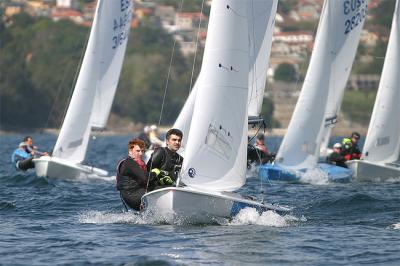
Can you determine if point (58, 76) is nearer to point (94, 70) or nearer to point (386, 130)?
point (94, 70)

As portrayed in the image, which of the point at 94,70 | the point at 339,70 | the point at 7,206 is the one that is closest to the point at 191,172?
the point at 7,206

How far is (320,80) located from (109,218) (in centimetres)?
1073

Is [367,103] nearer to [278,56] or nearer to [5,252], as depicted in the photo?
[278,56]

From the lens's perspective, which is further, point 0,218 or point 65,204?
point 65,204

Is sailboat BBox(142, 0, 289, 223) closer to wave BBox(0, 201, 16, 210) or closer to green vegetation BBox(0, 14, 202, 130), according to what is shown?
wave BBox(0, 201, 16, 210)

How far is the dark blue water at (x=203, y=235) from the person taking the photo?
42.7 feet

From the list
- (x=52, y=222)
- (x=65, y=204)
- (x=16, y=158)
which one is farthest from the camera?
(x=16, y=158)

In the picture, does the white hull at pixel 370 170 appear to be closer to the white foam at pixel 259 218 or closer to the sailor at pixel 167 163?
the white foam at pixel 259 218

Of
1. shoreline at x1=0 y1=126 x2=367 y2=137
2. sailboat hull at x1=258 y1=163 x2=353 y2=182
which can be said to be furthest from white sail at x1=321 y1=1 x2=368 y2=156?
shoreline at x1=0 y1=126 x2=367 y2=137

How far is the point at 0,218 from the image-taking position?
16.9m

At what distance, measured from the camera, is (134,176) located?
1550 centimetres

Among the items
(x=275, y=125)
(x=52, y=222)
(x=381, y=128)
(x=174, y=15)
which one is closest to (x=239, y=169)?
(x=52, y=222)

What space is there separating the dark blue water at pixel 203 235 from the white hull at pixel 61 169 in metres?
5.22

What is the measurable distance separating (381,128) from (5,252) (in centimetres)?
1505
